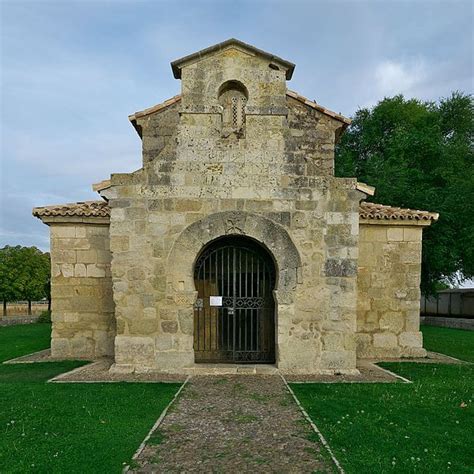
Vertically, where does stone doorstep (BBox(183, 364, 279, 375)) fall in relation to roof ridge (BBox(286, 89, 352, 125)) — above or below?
below

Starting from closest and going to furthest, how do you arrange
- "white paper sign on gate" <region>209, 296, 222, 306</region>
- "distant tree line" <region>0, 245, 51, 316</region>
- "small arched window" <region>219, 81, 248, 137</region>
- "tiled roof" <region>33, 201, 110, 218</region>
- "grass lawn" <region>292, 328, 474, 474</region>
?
"grass lawn" <region>292, 328, 474, 474</region>, "small arched window" <region>219, 81, 248, 137</region>, "white paper sign on gate" <region>209, 296, 222, 306</region>, "tiled roof" <region>33, 201, 110, 218</region>, "distant tree line" <region>0, 245, 51, 316</region>

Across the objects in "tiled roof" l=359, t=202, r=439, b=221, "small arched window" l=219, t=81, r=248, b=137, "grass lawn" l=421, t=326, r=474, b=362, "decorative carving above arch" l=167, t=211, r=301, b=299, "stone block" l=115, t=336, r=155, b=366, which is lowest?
"grass lawn" l=421, t=326, r=474, b=362

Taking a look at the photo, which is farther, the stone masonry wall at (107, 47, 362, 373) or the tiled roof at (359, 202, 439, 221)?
the tiled roof at (359, 202, 439, 221)

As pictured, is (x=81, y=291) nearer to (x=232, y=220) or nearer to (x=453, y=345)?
(x=232, y=220)

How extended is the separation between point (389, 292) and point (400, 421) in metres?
5.76

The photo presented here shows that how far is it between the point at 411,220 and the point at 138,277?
7.06 m

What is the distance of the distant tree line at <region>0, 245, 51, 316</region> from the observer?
30406 millimetres

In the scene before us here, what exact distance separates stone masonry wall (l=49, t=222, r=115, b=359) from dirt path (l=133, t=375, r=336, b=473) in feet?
14.4

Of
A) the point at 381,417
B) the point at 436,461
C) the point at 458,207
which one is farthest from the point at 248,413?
the point at 458,207

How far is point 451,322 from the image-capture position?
877 inches

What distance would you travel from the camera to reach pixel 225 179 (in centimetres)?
896

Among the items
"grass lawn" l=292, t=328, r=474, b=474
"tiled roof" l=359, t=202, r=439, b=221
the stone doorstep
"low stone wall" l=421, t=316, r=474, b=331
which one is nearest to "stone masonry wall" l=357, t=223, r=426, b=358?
"tiled roof" l=359, t=202, r=439, b=221

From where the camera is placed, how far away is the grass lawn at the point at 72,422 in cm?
459

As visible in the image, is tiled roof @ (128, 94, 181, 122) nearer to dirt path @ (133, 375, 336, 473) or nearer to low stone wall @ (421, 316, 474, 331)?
dirt path @ (133, 375, 336, 473)
